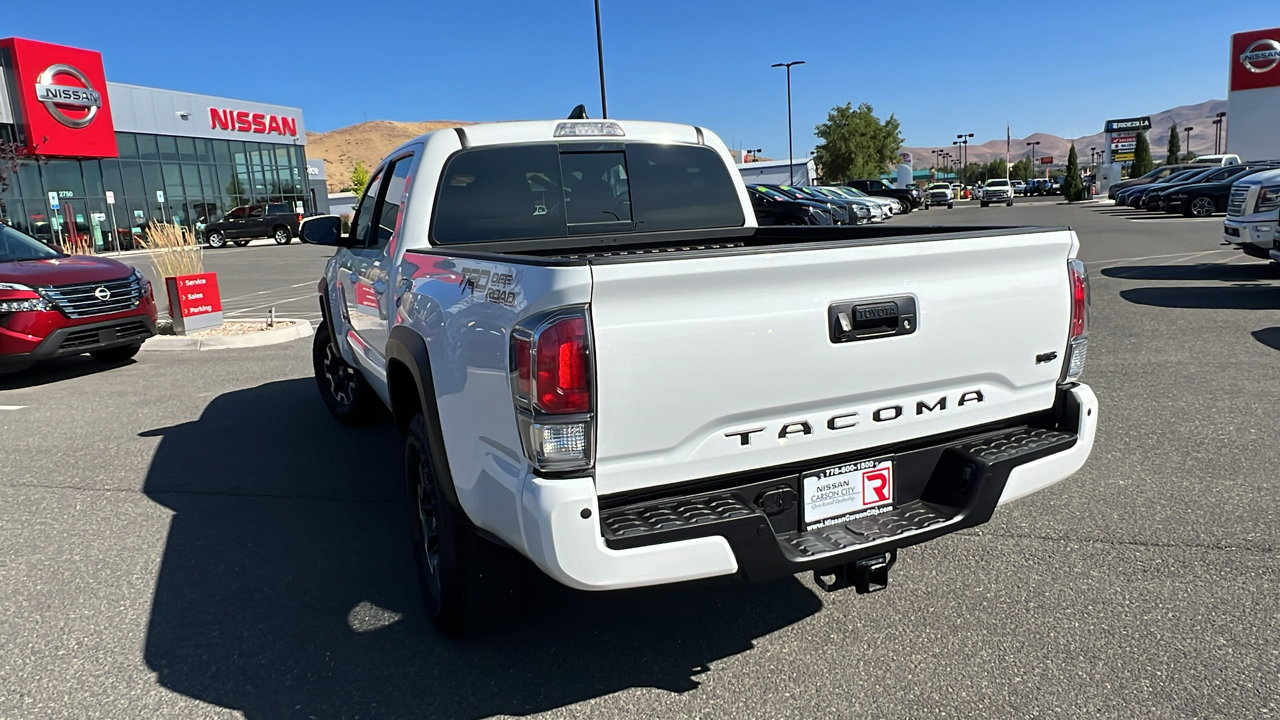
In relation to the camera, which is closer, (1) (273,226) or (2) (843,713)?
(2) (843,713)

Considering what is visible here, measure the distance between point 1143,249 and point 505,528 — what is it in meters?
19.3

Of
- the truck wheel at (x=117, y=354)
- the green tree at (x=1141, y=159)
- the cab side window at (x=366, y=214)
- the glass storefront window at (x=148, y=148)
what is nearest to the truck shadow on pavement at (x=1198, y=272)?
the cab side window at (x=366, y=214)

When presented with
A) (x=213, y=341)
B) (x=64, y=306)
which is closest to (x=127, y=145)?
(x=213, y=341)

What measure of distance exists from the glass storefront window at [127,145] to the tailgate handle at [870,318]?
145 feet

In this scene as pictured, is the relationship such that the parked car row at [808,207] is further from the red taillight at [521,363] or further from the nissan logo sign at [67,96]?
the nissan logo sign at [67,96]

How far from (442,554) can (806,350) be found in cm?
151

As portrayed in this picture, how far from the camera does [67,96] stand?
35.8 meters

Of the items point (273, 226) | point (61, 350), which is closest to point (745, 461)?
point (61, 350)

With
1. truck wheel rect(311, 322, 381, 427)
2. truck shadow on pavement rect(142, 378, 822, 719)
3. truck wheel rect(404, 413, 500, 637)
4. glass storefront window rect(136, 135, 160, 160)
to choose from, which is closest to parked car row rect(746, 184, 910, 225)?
truck wheel rect(311, 322, 381, 427)

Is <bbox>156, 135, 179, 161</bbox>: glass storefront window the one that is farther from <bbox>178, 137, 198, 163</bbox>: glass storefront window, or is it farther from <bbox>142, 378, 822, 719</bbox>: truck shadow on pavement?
<bbox>142, 378, 822, 719</bbox>: truck shadow on pavement

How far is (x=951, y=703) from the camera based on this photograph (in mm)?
2848

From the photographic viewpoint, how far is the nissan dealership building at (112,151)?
3488 centimetres

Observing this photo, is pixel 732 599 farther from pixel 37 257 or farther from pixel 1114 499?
pixel 37 257

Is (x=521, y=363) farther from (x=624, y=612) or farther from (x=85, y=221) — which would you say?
(x=85, y=221)
